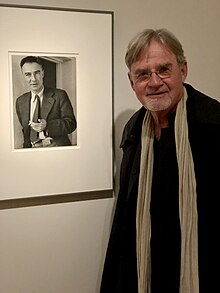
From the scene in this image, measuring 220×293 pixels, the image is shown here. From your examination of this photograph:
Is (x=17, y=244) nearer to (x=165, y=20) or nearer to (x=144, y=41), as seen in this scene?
(x=144, y=41)

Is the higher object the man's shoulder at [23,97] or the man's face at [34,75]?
the man's face at [34,75]

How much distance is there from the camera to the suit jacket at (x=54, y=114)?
1466mm

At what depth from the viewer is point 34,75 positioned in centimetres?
147

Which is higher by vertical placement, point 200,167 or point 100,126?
point 100,126

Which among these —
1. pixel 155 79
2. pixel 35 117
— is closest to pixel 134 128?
pixel 155 79

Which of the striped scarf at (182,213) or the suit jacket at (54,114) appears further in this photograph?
the suit jacket at (54,114)

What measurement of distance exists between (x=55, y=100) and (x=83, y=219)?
438 mm

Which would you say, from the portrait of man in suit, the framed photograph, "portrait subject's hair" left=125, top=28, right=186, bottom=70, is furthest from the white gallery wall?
"portrait subject's hair" left=125, top=28, right=186, bottom=70

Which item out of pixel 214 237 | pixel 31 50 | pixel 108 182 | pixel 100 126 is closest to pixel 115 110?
pixel 100 126

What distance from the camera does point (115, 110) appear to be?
63.9 inches

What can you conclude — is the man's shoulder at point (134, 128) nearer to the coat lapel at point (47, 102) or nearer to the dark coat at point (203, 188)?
the dark coat at point (203, 188)

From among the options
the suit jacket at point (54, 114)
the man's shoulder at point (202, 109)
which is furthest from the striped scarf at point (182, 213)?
the suit jacket at point (54, 114)

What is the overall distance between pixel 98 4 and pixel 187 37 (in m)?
0.38

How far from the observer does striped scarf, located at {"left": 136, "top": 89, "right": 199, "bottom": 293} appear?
132 cm
